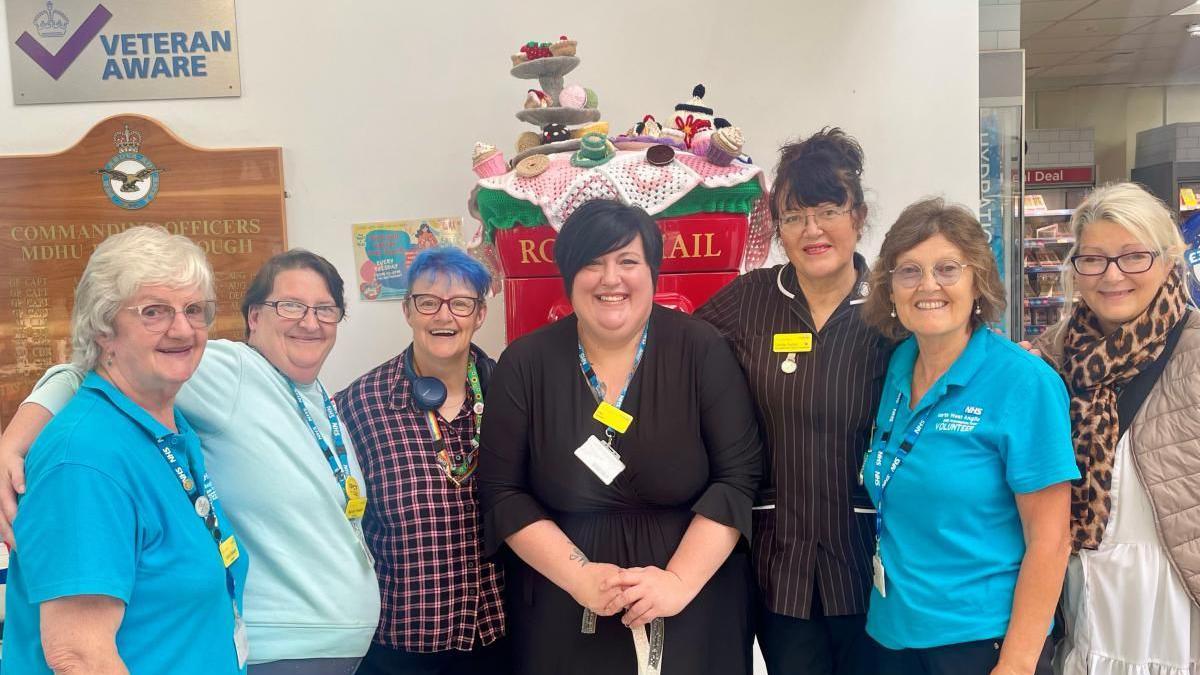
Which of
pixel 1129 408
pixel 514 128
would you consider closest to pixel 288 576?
pixel 1129 408

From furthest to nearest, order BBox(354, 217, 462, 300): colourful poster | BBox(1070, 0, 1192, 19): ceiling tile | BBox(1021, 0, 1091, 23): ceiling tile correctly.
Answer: BBox(1070, 0, 1192, 19): ceiling tile, BBox(1021, 0, 1091, 23): ceiling tile, BBox(354, 217, 462, 300): colourful poster

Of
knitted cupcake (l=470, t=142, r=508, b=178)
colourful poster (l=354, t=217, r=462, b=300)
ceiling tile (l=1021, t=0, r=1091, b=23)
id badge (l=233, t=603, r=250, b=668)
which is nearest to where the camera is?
id badge (l=233, t=603, r=250, b=668)

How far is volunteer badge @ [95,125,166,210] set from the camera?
10.7ft

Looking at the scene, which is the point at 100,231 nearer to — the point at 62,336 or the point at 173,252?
the point at 62,336

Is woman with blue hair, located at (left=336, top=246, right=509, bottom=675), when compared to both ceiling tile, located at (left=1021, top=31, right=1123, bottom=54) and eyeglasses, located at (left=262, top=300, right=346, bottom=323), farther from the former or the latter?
ceiling tile, located at (left=1021, top=31, right=1123, bottom=54)

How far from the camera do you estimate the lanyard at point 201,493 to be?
136 cm

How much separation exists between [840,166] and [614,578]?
981mm

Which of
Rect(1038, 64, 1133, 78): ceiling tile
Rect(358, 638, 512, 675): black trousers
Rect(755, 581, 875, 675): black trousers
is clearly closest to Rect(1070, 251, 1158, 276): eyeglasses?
Rect(755, 581, 875, 675): black trousers

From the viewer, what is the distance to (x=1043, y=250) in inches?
312

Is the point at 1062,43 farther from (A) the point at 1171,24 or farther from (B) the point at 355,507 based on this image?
(B) the point at 355,507

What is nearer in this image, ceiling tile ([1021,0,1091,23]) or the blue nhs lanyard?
the blue nhs lanyard

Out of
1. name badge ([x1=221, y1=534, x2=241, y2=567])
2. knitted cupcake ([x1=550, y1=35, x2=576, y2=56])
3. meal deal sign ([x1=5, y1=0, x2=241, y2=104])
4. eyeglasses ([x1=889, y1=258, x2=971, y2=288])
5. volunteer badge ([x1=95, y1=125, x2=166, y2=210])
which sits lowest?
name badge ([x1=221, y1=534, x2=241, y2=567])

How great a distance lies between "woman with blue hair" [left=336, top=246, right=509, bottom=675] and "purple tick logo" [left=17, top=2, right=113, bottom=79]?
7.60 feet

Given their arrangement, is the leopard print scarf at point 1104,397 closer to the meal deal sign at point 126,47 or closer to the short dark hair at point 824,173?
the short dark hair at point 824,173
